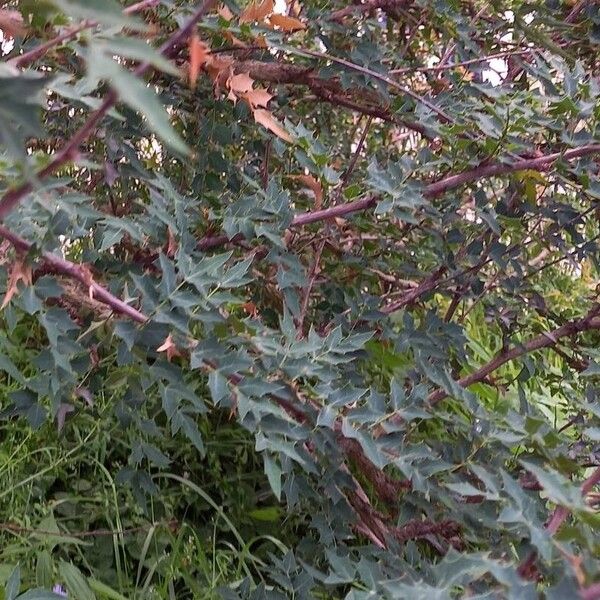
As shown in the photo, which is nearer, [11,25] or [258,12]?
[11,25]

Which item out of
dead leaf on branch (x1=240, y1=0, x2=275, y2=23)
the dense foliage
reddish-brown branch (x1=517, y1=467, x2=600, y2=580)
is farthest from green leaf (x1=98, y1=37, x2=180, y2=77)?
dead leaf on branch (x1=240, y1=0, x2=275, y2=23)

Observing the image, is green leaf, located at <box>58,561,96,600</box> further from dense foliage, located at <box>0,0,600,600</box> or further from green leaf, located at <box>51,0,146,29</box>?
green leaf, located at <box>51,0,146,29</box>

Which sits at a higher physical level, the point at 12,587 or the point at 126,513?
the point at 12,587

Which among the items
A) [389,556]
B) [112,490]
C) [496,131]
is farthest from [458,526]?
[112,490]

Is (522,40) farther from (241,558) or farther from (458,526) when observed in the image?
(241,558)

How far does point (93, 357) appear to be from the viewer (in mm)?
910

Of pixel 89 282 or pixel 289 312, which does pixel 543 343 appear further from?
pixel 89 282

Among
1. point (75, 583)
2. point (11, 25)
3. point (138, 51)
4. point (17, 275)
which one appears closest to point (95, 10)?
point (138, 51)

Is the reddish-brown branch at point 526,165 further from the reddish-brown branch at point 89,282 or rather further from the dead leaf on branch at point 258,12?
the reddish-brown branch at point 89,282

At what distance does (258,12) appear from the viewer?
88 centimetres

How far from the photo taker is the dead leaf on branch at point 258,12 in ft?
2.87

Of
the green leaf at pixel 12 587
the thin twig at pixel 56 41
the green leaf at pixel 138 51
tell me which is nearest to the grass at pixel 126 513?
the green leaf at pixel 12 587

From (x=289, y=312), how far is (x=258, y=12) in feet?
1.17

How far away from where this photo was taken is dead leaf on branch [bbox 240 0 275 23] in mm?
876
